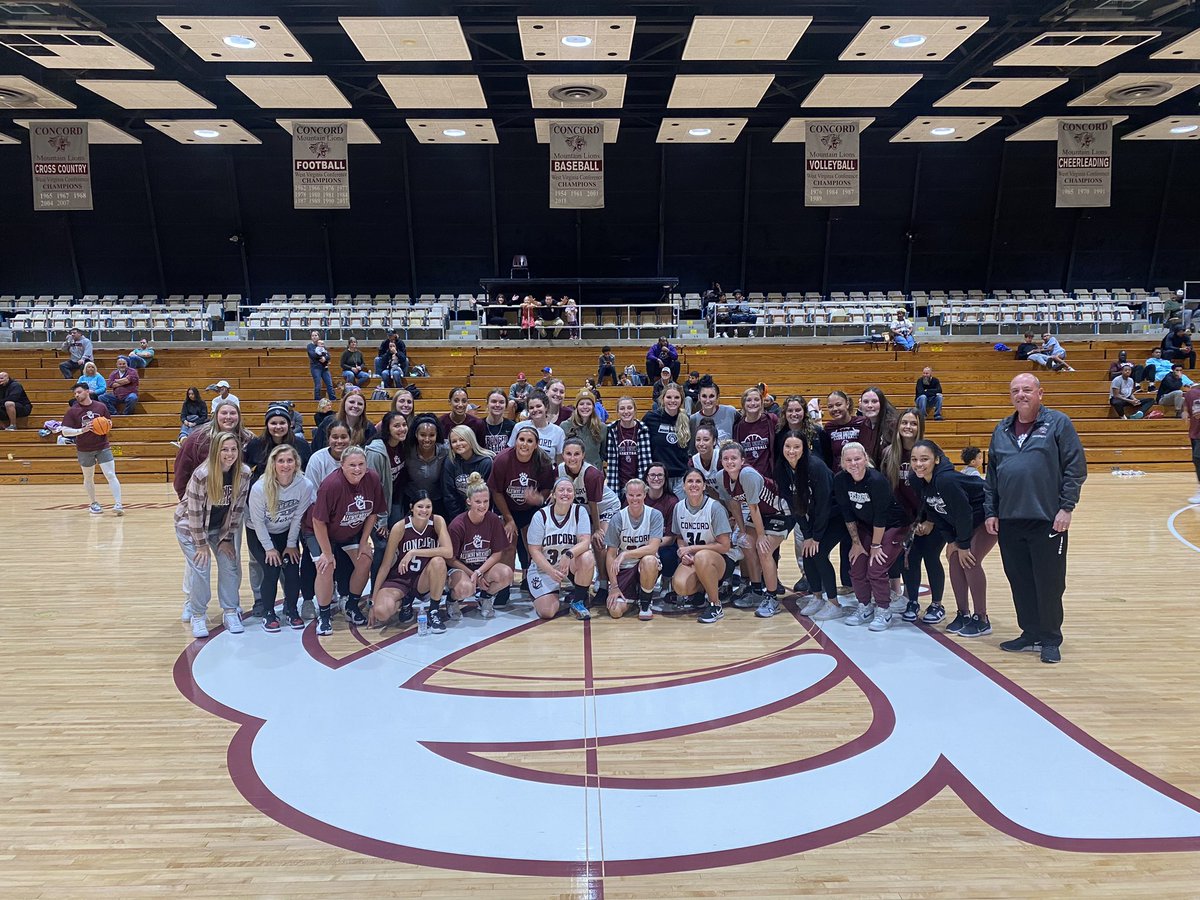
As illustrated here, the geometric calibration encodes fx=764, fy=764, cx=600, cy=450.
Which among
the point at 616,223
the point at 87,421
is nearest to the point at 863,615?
the point at 87,421

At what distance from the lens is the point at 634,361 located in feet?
59.4

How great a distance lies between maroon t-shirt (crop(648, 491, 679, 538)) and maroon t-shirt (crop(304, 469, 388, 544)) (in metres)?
2.08

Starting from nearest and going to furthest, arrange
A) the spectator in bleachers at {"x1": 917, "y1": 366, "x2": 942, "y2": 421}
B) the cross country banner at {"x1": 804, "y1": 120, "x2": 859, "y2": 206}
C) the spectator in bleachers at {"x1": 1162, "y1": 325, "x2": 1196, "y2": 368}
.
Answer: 1. the spectator in bleachers at {"x1": 917, "y1": 366, "x2": 942, "y2": 421}
2. the spectator in bleachers at {"x1": 1162, "y1": 325, "x2": 1196, "y2": 368}
3. the cross country banner at {"x1": 804, "y1": 120, "x2": 859, "y2": 206}

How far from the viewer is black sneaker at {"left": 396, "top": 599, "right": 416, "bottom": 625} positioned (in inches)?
225

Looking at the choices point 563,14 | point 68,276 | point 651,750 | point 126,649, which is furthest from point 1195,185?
point 68,276

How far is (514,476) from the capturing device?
6.02 meters

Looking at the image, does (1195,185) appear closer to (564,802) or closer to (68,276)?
(564,802)

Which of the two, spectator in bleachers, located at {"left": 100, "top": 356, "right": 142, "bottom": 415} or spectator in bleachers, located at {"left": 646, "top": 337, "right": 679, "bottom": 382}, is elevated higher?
spectator in bleachers, located at {"left": 646, "top": 337, "right": 679, "bottom": 382}

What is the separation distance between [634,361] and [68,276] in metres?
16.7

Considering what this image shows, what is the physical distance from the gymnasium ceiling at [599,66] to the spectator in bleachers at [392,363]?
5.30 meters

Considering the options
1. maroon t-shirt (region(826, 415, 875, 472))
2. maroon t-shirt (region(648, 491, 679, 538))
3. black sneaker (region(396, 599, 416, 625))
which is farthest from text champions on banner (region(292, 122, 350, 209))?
maroon t-shirt (region(826, 415, 875, 472))

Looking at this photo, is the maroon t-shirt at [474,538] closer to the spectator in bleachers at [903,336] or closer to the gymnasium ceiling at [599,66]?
the gymnasium ceiling at [599,66]

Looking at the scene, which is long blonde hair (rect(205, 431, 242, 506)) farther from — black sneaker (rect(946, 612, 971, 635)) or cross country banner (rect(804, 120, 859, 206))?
cross country banner (rect(804, 120, 859, 206))

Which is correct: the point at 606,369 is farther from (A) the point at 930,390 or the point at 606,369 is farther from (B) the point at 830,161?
(B) the point at 830,161
